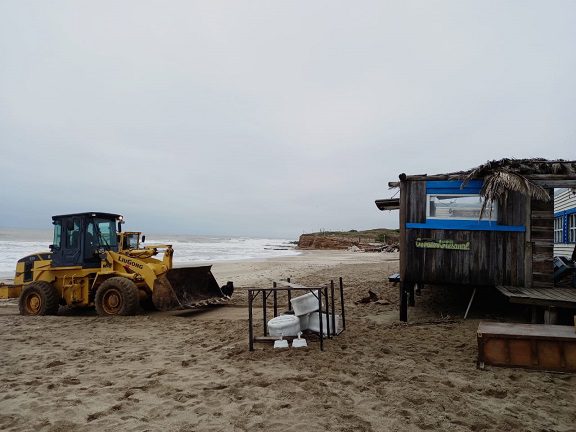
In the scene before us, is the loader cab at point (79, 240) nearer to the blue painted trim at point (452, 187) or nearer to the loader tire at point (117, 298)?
the loader tire at point (117, 298)

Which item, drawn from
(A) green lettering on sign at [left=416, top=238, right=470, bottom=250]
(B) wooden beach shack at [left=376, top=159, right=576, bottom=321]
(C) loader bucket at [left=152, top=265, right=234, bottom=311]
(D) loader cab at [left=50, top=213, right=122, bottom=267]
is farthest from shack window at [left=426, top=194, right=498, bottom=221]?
(D) loader cab at [left=50, top=213, right=122, bottom=267]

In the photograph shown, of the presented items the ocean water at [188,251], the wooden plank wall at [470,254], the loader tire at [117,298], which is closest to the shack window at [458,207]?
the wooden plank wall at [470,254]

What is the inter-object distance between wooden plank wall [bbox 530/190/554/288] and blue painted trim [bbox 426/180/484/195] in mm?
1183

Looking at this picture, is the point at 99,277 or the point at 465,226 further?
the point at 99,277

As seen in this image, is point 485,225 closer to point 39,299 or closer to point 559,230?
point 559,230

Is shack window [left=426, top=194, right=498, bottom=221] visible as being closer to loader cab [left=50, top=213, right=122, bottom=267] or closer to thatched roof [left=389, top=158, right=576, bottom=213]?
thatched roof [left=389, top=158, right=576, bottom=213]

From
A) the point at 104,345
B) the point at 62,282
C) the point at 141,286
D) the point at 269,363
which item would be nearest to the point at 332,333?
A: the point at 269,363

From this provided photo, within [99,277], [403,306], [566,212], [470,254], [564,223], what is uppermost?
[566,212]

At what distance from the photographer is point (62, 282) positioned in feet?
37.3

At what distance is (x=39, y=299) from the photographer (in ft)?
36.2

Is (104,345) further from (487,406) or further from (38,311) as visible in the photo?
(487,406)

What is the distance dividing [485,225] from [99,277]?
9919 mm

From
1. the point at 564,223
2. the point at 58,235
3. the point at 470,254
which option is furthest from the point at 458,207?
the point at 58,235

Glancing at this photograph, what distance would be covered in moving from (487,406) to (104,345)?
6.51m
